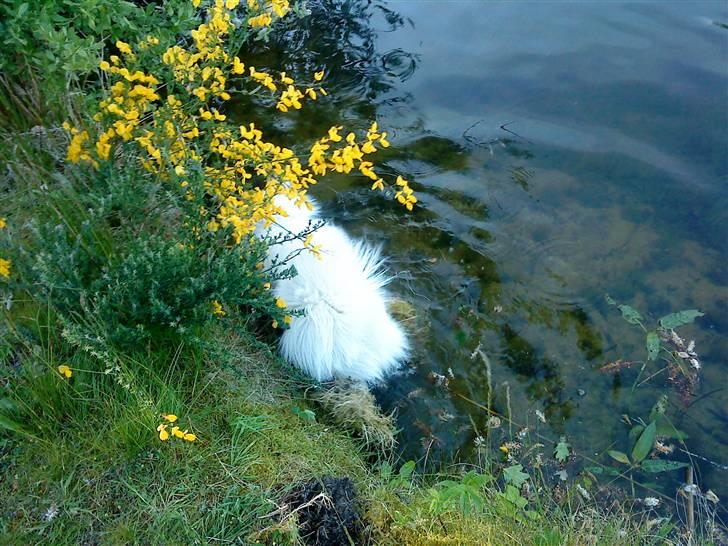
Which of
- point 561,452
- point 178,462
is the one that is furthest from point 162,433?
point 561,452

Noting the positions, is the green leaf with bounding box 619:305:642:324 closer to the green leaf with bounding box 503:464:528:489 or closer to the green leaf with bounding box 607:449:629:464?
the green leaf with bounding box 607:449:629:464

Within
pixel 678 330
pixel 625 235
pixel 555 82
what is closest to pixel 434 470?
pixel 678 330

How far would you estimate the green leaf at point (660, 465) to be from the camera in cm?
313

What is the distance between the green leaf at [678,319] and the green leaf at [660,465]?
0.76 metres

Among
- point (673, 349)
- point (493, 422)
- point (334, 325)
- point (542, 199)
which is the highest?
point (542, 199)

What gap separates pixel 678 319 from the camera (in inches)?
140

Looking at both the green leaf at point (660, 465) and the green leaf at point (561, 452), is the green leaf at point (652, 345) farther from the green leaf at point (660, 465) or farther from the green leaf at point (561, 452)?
the green leaf at point (561, 452)

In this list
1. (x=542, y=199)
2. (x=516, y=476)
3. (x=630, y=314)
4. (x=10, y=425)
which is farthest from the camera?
(x=542, y=199)

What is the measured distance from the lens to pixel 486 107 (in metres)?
5.00

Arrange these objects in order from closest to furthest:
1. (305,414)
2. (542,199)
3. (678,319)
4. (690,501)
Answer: (690,501), (305,414), (678,319), (542,199)

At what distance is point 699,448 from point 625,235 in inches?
54.9

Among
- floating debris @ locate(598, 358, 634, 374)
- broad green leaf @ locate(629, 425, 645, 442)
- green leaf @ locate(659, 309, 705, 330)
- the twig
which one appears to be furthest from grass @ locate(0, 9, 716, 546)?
green leaf @ locate(659, 309, 705, 330)

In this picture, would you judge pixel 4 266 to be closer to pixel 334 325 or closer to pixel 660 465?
pixel 334 325

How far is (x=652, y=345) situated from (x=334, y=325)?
1738 millimetres
